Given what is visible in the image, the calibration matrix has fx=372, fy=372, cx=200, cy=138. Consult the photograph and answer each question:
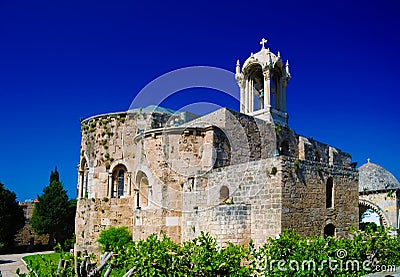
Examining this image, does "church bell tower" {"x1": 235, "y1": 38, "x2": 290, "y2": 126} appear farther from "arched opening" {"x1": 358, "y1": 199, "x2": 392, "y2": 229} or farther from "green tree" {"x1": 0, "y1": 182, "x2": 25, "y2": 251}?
"green tree" {"x1": 0, "y1": 182, "x2": 25, "y2": 251}

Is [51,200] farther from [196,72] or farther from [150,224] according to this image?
[196,72]

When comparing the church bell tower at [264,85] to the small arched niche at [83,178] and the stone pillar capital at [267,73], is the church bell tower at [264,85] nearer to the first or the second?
the stone pillar capital at [267,73]

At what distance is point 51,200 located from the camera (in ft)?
99.9

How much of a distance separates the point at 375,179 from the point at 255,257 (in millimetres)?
18397

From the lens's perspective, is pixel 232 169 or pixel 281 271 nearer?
pixel 281 271

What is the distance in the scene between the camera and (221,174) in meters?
15.2

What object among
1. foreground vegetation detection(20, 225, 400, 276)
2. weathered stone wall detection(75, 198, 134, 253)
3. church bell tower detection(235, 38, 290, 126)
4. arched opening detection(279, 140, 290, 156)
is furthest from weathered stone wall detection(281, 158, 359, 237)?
weathered stone wall detection(75, 198, 134, 253)

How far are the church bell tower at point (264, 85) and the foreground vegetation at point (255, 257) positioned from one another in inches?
454

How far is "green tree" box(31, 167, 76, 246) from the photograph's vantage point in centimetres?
2972

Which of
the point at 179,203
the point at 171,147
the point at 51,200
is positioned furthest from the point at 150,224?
the point at 51,200

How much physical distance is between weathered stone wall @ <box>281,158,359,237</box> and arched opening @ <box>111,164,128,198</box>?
11.3 meters

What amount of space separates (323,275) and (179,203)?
7.75 metres

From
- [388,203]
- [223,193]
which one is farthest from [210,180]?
[388,203]

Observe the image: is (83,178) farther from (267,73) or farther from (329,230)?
(329,230)
